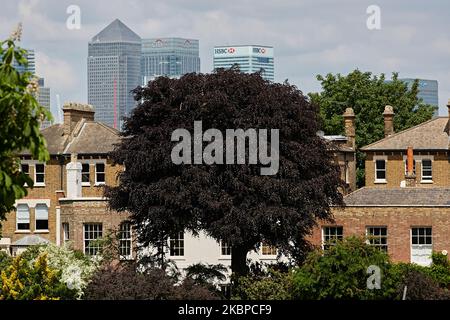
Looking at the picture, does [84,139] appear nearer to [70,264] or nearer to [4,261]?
[4,261]

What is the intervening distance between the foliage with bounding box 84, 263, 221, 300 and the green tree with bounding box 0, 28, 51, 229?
72.0 ft

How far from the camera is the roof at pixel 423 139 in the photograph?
88188 mm

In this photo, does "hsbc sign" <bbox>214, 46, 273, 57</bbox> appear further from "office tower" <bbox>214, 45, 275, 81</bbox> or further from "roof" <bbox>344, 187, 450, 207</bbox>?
"roof" <bbox>344, 187, 450, 207</bbox>

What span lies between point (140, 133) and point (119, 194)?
9.30 ft

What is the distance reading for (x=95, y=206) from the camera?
72.6 metres

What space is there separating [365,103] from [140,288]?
6290cm

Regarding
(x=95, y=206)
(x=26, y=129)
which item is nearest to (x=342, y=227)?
(x=95, y=206)

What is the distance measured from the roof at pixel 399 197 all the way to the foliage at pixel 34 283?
22.5 meters

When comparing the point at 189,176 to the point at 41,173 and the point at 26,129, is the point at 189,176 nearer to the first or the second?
the point at 41,173

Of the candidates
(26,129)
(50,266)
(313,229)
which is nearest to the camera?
(26,129)

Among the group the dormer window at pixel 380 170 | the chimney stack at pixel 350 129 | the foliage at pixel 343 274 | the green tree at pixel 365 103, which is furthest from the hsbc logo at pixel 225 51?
the foliage at pixel 343 274

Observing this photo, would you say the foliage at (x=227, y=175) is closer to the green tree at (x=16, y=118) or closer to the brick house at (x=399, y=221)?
the brick house at (x=399, y=221)

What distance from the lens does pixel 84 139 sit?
89500mm

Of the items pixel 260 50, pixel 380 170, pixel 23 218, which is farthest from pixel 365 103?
pixel 260 50
